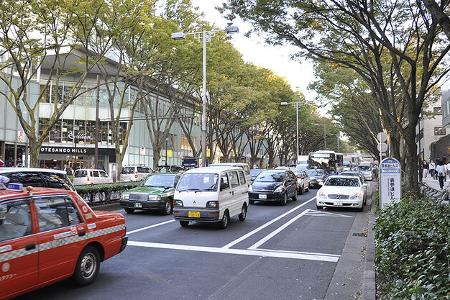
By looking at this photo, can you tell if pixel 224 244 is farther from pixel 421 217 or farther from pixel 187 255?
pixel 421 217

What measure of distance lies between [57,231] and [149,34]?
1793 cm

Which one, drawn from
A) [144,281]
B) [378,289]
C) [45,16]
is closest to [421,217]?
[378,289]

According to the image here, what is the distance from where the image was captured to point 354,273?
24.9ft

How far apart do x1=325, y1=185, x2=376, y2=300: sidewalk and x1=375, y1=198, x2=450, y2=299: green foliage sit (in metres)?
0.20

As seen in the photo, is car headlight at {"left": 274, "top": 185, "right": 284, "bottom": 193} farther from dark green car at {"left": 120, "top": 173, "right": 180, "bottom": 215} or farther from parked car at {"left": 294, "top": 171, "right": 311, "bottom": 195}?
parked car at {"left": 294, "top": 171, "right": 311, "bottom": 195}

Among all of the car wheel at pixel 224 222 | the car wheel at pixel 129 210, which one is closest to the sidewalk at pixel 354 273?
the car wheel at pixel 224 222

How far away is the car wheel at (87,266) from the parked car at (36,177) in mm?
3173

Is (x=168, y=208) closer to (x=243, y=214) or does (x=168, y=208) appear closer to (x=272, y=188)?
(x=243, y=214)

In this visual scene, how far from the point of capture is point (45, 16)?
1739 centimetres

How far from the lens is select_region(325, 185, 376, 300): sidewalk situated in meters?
6.27

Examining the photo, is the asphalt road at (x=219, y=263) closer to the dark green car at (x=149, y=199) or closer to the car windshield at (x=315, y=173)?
the dark green car at (x=149, y=199)

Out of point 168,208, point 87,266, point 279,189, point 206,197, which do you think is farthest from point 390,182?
point 87,266

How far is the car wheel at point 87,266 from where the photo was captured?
252 inches

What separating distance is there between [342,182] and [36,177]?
496 inches
